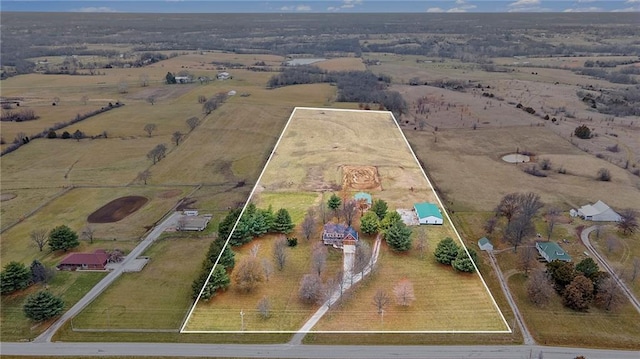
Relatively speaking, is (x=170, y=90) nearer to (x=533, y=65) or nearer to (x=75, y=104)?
(x=75, y=104)

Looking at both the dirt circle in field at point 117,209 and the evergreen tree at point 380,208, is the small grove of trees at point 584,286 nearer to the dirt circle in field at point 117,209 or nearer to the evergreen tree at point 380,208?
the evergreen tree at point 380,208

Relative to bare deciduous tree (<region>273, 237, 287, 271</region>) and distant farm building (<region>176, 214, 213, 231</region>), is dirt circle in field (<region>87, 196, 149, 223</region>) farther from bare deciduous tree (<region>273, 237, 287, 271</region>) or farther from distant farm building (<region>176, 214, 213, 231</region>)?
bare deciduous tree (<region>273, 237, 287, 271</region>)

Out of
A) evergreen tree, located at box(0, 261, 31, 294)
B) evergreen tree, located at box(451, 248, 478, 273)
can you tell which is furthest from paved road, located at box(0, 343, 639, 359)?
evergreen tree, located at box(0, 261, 31, 294)

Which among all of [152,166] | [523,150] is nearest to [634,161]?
[523,150]

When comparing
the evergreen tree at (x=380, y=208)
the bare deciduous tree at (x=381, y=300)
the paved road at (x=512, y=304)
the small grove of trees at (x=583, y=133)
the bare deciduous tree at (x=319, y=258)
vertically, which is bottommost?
the paved road at (x=512, y=304)

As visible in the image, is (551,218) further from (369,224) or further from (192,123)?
(192,123)

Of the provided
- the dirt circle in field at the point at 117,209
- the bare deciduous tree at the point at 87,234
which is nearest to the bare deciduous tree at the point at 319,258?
the bare deciduous tree at the point at 87,234
